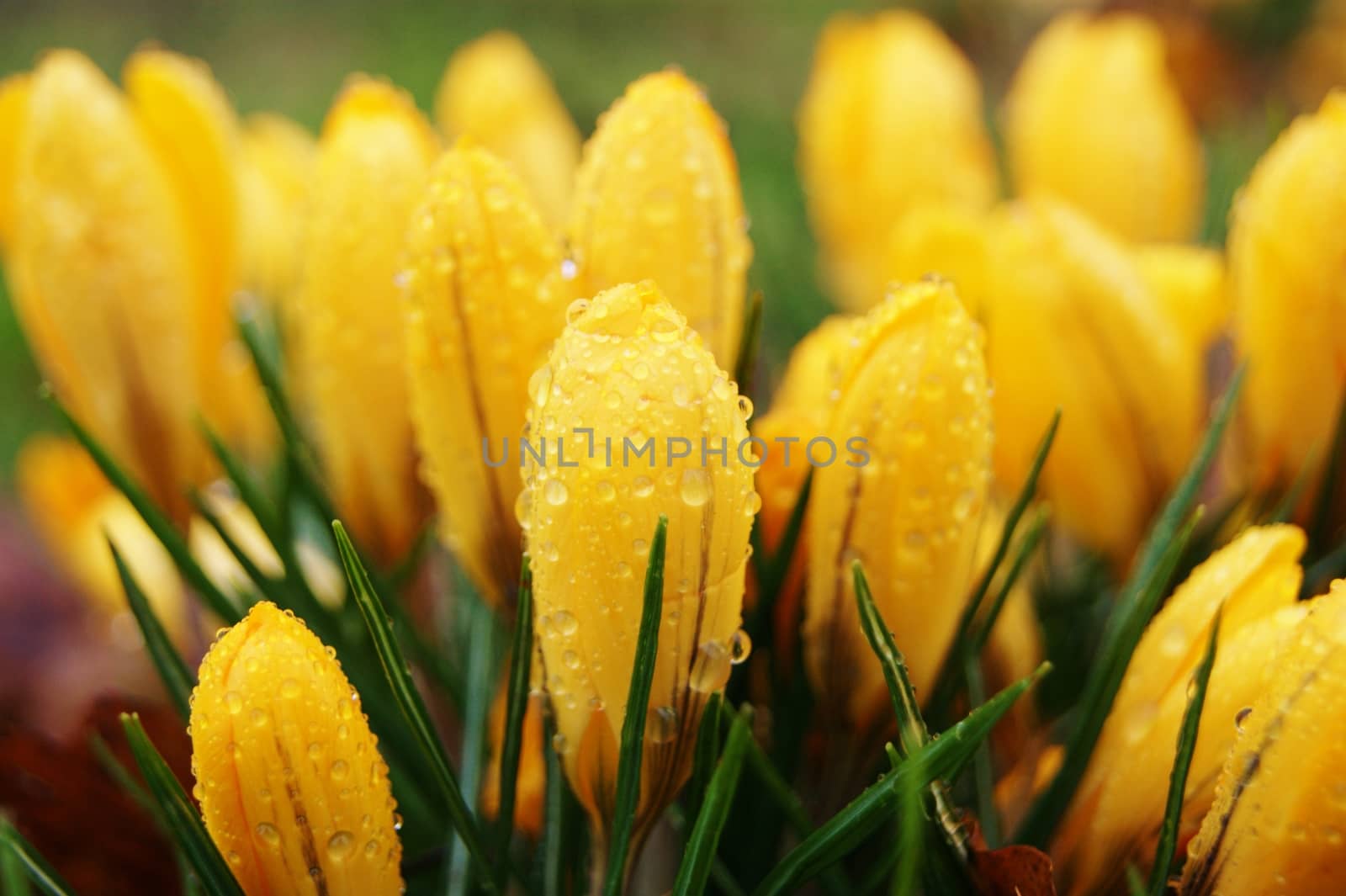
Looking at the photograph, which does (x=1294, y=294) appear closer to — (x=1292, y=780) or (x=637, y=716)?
(x=1292, y=780)

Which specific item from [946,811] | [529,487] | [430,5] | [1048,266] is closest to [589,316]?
[529,487]

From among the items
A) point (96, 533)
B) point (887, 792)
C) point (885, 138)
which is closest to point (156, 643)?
point (887, 792)

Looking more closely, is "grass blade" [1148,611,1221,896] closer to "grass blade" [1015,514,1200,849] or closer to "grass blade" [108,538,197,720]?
"grass blade" [1015,514,1200,849]

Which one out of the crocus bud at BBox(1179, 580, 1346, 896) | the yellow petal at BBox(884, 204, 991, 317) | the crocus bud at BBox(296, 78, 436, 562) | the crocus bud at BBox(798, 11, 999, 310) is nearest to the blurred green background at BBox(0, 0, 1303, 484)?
the crocus bud at BBox(798, 11, 999, 310)

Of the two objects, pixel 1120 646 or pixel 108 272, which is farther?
pixel 108 272

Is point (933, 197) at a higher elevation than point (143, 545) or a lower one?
higher

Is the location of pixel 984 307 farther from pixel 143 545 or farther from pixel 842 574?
pixel 143 545
